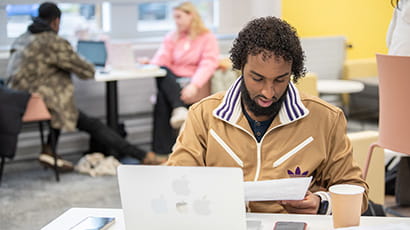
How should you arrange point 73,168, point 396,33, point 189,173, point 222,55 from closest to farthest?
point 189,173
point 396,33
point 73,168
point 222,55

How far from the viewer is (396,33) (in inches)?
126

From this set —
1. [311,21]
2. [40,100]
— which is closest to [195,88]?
[40,100]

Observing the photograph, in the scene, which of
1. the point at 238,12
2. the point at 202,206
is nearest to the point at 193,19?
the point at 238,12

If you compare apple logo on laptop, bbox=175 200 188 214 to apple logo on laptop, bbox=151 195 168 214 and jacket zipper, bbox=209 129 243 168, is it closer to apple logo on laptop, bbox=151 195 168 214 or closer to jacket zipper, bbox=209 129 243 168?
apple logo on laptop, bbox=151 195 168 214

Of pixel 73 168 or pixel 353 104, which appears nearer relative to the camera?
pixel 73 168

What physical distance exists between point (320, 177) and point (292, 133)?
0.18m

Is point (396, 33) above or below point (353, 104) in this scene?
above

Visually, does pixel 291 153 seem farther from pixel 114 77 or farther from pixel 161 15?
pixel 161 15

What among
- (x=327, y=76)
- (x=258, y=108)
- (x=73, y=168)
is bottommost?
(x=73, y=168)

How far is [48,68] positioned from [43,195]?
1.03 metres

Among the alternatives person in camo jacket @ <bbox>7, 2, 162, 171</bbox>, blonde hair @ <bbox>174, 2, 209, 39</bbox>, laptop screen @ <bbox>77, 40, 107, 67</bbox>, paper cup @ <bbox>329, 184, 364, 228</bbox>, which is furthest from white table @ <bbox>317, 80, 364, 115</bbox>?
paper cup @ <bbox>329, 184, 364, 228</bbox>

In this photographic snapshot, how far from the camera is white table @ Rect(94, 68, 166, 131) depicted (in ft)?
17.5

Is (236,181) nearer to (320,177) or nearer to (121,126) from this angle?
(320,177)

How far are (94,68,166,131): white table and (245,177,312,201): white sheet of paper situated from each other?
3.66m
